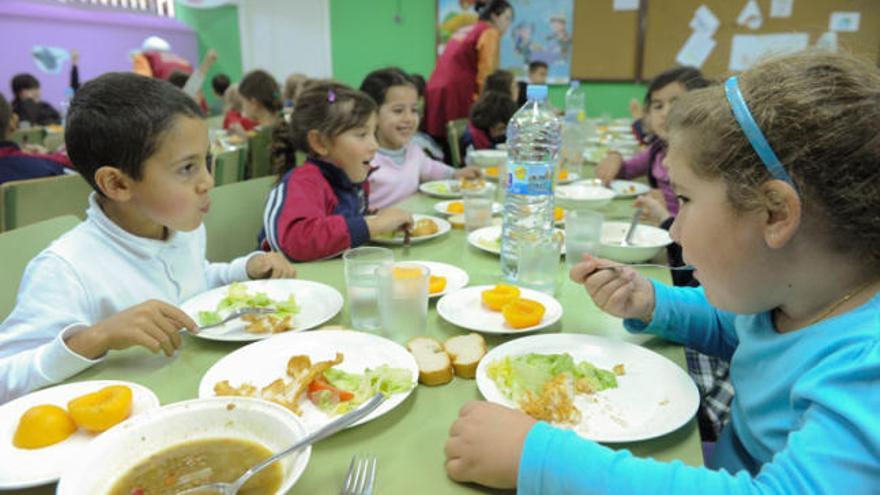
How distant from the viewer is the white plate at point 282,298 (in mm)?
1055

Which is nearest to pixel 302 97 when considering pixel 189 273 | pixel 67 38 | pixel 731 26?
pixel 189 273

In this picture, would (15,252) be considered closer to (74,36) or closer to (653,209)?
(653,209)

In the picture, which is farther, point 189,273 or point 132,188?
point 189,273

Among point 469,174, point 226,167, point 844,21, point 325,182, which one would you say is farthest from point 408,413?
point 844,21

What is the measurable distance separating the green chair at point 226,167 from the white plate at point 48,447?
2015 mm

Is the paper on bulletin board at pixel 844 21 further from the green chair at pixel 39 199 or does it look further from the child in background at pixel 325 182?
the green chair at pixel 39 199

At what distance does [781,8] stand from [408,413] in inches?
267

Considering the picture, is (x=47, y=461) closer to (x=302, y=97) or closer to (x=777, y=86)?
(x=777, y=86)

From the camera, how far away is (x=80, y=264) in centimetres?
114

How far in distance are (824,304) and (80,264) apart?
131cm

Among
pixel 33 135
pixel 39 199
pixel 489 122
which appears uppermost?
pixel 489 122

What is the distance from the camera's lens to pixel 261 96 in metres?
4.87

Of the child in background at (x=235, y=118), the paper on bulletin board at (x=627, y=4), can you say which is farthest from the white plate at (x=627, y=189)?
the paper on bulletin board at (x=627, y=4)

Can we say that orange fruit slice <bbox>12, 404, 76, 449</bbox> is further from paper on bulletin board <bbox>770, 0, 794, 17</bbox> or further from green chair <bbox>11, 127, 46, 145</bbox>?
paper on bulletin board <bbox>770, 0, 794, 17</bbox>
